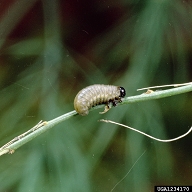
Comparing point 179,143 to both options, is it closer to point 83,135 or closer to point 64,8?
point 83,135

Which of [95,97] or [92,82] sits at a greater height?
[92,82]

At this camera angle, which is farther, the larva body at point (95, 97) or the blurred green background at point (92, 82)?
the blurred green background at point (92, 82)

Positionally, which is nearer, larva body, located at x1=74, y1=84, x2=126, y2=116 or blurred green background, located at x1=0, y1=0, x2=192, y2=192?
larva body, located at x1=74, y1=84, x2=126, y2=116

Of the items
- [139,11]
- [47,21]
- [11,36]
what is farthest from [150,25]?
[11,36]
